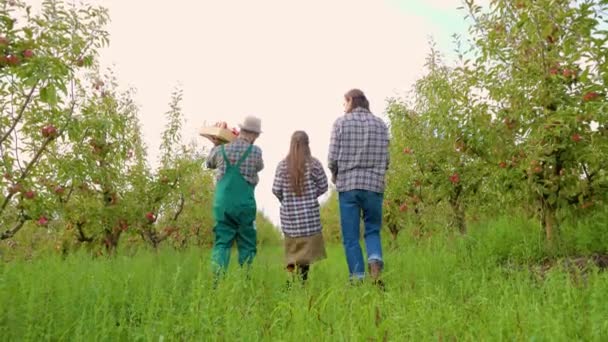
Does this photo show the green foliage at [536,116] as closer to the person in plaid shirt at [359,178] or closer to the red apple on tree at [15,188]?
the person in plaid shirt at [359,178]

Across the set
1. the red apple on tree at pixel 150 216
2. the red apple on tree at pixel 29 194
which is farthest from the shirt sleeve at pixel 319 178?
the red apple on tree at pixel 150 216

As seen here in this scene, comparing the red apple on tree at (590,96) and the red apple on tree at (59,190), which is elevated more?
the red apple on tree at (590,96)

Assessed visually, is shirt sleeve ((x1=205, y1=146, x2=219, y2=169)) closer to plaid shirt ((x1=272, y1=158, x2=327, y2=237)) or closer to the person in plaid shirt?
plaid shirt ((x1=272, y1=158, x2=327, y2=237))

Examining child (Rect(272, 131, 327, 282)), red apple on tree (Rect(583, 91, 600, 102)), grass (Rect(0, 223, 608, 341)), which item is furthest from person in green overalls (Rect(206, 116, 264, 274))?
red apple on tree (Rect(583, 91, 600, 102))

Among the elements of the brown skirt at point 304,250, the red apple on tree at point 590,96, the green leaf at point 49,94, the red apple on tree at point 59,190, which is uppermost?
the red apple on tree at point 590,96

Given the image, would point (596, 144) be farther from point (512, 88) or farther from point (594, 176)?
point (512, 88)

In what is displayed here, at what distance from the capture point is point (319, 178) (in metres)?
7.16

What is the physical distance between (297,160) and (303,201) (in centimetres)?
50

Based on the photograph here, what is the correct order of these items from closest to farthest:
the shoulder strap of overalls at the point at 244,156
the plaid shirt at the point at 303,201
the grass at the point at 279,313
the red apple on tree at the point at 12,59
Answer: the grass at the point at 279,313, the red apple on tree at the point at 12,59, the shoulder strap of overalls at the point at 244,156, the plaid shirt at the point at 303,201

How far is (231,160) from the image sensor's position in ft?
22.6

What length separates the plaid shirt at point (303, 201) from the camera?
7.04m

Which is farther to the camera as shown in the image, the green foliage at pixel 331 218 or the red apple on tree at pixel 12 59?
the green foliage at pixel 331 218

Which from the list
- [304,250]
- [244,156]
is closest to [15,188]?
[244,156]

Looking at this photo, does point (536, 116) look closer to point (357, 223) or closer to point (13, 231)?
point (357, 223)
